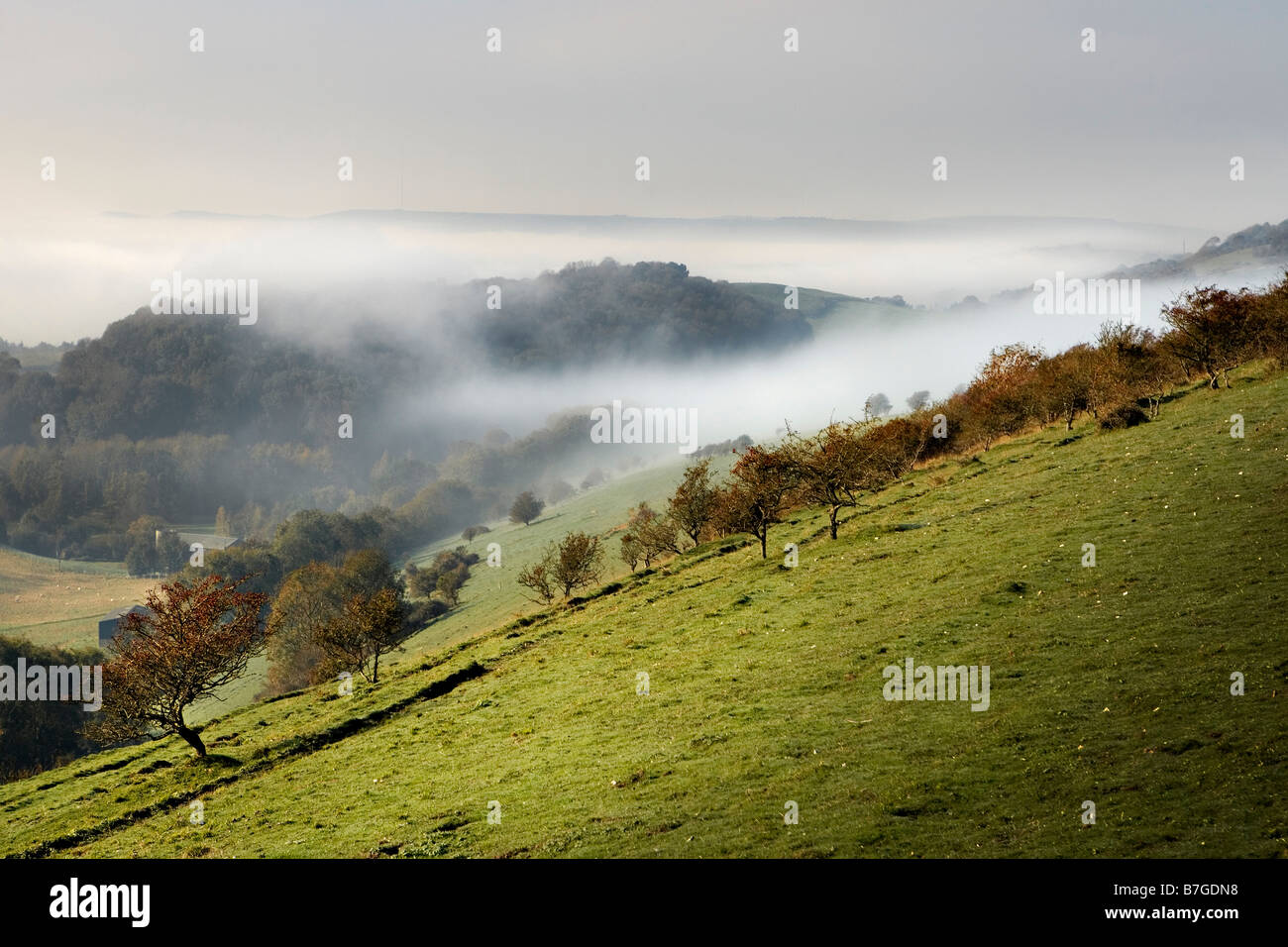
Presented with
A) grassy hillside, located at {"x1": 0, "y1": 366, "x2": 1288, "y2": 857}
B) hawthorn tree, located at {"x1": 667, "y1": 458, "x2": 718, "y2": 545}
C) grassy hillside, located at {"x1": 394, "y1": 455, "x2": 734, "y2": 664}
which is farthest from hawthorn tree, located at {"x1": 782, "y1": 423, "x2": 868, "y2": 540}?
grassy hillside, located at {"x1": 394, "y1": 455, "x2": 734, "y2": 664}

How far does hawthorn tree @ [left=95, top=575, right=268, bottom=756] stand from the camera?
129ft

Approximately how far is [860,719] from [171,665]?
30.3 meters

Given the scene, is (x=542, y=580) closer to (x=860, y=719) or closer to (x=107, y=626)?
(x=860, y=719)

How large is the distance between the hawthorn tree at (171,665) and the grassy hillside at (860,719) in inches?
88.6

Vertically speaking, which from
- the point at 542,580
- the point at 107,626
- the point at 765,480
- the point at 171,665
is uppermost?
the point at 765,480

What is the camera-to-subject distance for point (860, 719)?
2573 cm

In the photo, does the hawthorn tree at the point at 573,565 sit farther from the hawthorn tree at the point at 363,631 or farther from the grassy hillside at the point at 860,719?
the grassy hillside at the point at 860,719

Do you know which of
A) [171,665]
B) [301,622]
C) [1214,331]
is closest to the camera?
[171,665]

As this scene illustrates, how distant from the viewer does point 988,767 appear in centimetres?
2100

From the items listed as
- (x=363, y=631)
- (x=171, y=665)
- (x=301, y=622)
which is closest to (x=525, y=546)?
(x=301, y=622)

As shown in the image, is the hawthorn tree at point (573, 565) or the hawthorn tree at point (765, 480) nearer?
the hawthorn tree at point (765, 480)

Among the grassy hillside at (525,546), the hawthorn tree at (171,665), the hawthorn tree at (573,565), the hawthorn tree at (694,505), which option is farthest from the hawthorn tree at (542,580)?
the hawthorn tree at (171,665)

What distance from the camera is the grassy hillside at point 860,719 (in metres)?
19.5

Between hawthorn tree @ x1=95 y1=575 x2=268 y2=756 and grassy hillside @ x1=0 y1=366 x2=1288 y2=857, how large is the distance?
7.38 ft
